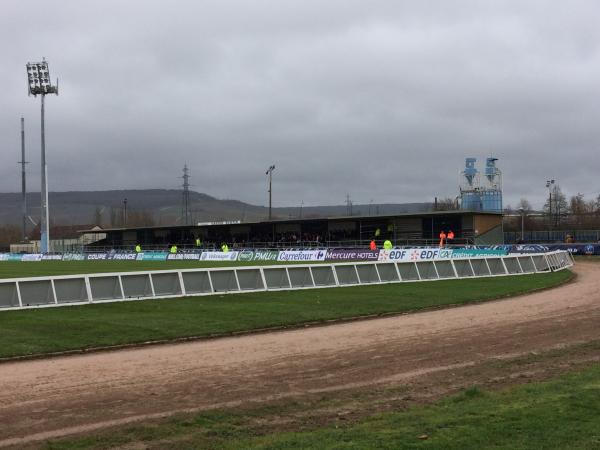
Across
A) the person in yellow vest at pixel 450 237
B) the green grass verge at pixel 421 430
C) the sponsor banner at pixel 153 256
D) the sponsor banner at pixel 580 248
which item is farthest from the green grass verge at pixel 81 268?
the green grass verge at pixel 421 430

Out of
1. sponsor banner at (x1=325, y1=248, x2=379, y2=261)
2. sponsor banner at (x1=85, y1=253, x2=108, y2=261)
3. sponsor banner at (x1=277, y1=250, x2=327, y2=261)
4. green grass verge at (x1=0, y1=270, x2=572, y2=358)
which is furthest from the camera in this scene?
sponsor banner at (x1=85, y1=253, x2=108, y2=261)

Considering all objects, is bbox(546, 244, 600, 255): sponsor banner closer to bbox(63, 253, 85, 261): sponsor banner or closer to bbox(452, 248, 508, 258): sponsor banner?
bbox(452, 248, 508, 258): sponsor banner

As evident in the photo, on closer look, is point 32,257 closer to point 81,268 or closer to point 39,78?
point 39,78

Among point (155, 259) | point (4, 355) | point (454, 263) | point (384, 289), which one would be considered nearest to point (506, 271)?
point (454, 263)

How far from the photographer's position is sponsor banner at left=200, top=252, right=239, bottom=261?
6931cm

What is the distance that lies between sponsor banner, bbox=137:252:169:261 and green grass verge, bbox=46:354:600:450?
224 ft

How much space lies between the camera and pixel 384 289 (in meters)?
26.7

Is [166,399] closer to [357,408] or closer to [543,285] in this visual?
[357,408]

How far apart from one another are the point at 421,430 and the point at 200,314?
1256cm

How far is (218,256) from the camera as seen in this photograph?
7156 cm

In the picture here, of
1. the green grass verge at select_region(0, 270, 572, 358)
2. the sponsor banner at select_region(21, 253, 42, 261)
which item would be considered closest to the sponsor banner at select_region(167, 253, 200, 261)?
the sponsor banner at select_region(21, 253, 42, 261)

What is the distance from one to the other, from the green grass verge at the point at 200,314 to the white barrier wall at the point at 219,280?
745 mm

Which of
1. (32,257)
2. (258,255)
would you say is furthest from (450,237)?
(32,257)

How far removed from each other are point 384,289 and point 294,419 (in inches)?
754
